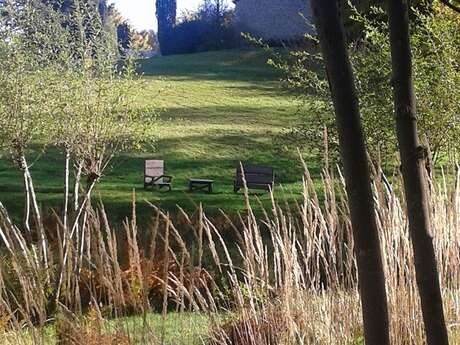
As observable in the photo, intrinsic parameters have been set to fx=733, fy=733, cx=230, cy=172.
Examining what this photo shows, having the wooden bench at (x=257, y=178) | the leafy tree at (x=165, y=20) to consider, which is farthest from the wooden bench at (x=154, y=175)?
the leafy tree at (x=165, y=20)

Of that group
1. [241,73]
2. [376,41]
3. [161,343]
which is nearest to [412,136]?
[161,343]

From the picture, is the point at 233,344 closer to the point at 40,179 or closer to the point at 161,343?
the point at 161,343

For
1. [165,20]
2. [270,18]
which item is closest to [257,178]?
[270,18]

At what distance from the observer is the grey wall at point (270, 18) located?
99.0ft

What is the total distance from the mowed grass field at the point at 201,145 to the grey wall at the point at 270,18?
4.51m

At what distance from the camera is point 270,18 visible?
31.4 metres

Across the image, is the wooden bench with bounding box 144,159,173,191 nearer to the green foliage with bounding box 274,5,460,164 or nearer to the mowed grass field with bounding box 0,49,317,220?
the mowed grass field with bounding box 0,49,317,220

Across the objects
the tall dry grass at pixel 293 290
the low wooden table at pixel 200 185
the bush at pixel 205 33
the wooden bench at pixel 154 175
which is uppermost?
the bush at pixel 205 33

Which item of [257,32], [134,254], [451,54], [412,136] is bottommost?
[134,254]

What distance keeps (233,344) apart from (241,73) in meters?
22.4

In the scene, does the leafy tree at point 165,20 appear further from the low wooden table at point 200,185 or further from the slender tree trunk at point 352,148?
the slender tree trunk at point 352,148

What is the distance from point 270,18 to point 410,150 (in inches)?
1204

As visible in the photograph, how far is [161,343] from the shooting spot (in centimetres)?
246

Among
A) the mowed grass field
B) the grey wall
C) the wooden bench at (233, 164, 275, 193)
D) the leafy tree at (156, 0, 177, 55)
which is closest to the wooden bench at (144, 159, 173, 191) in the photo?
the mowed grass field
